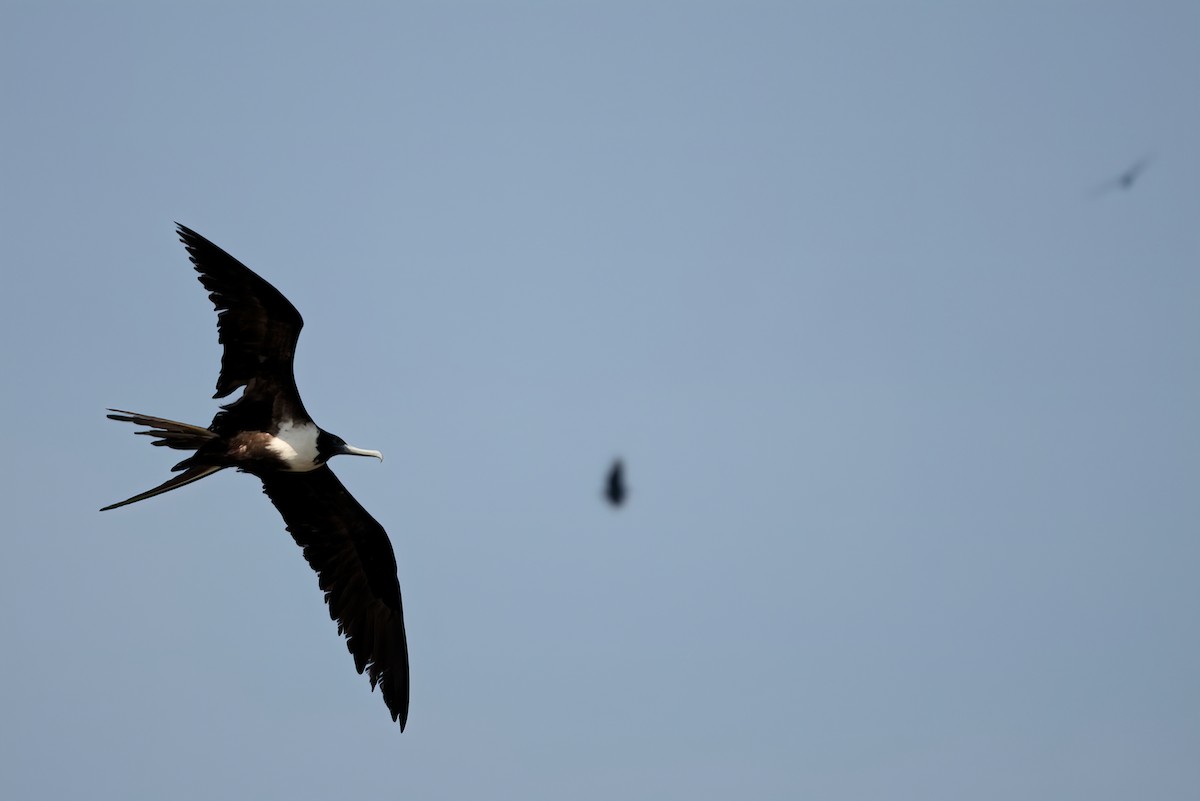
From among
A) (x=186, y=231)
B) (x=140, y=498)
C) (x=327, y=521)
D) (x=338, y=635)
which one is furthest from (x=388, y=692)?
(x=186, y=231)

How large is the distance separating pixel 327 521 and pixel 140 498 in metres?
2.99

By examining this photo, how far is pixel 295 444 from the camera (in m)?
15.6

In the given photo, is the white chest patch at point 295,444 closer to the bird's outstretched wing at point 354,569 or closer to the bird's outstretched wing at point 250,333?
the bird's outstretched wing at point 250,333

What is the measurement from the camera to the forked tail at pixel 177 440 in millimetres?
14438

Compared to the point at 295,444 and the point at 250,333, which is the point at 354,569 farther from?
the point at 250,333

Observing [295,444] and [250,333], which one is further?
[295,444]

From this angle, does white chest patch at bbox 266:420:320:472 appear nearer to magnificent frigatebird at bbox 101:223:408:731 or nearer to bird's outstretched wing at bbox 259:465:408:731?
magnificent frigatebird at bbox 101:223:408:731

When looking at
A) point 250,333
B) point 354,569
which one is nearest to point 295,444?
point 250,333

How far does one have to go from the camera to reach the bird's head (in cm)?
1588

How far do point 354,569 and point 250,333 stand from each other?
3426 millimetres

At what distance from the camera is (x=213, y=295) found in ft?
48.9

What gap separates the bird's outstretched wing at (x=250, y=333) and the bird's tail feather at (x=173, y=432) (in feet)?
1.48

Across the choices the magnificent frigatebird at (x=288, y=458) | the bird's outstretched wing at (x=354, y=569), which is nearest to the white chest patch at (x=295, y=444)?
the magnificent frigatebird at (x=288, y=458)

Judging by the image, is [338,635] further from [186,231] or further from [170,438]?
[186,231]
